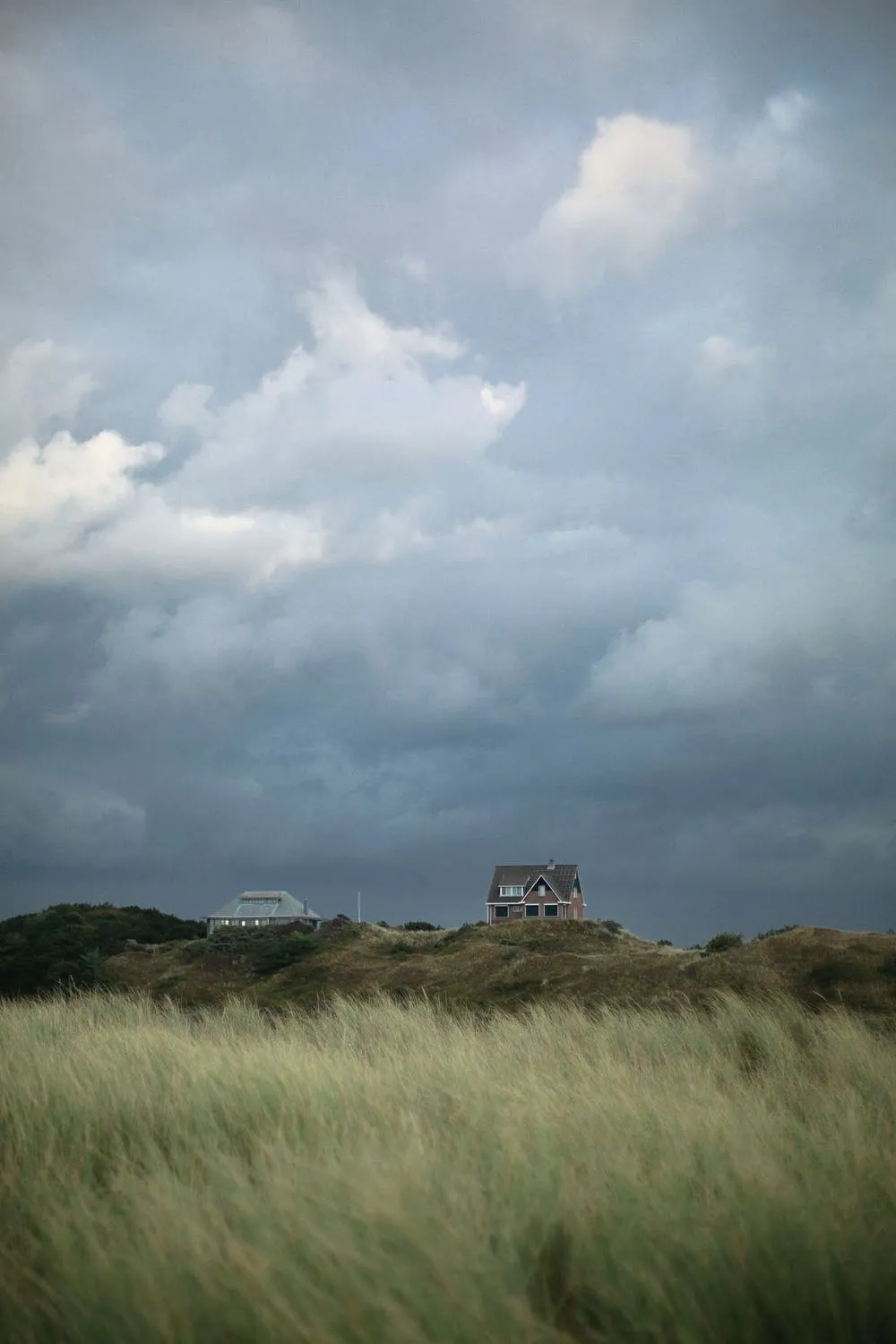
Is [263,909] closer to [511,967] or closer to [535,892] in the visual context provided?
[535,892]

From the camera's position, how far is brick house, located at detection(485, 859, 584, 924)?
2699 inches

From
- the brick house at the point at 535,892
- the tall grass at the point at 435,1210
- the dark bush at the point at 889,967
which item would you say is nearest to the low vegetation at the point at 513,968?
the dark bush at the point at 889,967

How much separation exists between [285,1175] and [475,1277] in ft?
5.29

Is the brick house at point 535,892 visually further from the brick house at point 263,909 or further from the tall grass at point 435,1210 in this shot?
the tall grass at point 435,1210

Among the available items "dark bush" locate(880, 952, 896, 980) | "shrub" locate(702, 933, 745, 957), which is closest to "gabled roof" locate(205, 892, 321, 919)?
"shrub" locate(702, 933, 745, 957)

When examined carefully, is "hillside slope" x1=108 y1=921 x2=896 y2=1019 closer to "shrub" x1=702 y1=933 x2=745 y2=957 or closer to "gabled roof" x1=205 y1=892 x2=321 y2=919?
"shrub" x1=702 y1=933 x2=745 y2=957

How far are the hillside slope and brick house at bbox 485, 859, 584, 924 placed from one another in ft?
112

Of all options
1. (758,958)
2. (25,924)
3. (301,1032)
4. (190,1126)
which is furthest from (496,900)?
(190,1126)

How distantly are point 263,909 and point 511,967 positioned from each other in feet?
112

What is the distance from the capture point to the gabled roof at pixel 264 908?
55344mm

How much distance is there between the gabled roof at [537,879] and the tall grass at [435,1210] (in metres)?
60.9

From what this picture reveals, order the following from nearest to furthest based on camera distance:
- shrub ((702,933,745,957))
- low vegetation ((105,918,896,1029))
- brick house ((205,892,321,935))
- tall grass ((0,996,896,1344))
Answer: tall grass ((0,996,896,1344)) < low vegetation ((105,918,896,1029)) < shrub ((702,933,745,957)) < brick house ((205,892,321,935))

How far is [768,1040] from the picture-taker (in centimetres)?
1308

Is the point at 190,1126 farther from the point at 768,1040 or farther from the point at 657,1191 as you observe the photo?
the point at 768,1040
